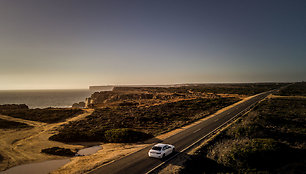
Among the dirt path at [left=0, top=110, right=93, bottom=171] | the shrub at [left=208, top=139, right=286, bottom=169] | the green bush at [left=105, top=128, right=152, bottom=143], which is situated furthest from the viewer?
the green bush at [left=105, top=128, right=152, bottom=143]

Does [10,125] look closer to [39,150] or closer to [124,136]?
[39,150]

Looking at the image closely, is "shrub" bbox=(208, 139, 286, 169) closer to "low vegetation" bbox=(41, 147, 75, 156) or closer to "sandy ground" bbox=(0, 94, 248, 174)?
"sandy ground" bbox=(0, 94, 248, 174)

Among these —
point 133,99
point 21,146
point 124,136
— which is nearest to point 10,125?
point 21,146

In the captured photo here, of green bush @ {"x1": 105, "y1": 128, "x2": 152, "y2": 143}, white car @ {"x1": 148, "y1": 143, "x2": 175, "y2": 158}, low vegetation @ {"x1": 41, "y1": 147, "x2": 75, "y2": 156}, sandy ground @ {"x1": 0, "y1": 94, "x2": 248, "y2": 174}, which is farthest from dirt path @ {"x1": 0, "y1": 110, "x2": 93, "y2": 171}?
white car @ {"x1": 148, "y1": 143, "x2": 175, "y2": 158}

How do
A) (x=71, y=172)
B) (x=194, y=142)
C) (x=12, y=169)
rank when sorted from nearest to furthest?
(x=71, y=172), (x=12, y=169), (x=194, y=142)

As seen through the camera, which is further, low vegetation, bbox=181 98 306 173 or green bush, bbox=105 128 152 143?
green bush, bbox=105 128 152 143

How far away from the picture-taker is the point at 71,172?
16094mm

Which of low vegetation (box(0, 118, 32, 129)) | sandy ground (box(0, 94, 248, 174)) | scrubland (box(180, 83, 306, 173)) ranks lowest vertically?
low vegetation (box(0, 118, 32, 129))

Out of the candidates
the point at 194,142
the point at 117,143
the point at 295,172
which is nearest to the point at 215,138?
the point at 194,142

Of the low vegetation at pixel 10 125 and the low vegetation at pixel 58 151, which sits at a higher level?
the low vegetation at pixel 58 151

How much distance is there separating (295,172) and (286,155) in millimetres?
3526

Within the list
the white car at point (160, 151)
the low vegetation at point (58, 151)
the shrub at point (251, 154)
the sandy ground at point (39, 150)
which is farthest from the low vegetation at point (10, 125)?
the shrub at point (251, 154)

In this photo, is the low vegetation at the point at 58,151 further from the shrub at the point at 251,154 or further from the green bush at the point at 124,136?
the shrub at the point at 251,154

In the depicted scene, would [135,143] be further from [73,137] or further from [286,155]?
[286,155]
